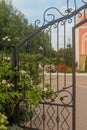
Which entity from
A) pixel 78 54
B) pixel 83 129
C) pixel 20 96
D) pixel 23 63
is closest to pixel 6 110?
pixel 20 96

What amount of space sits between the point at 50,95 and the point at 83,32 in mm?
26030

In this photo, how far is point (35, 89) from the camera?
19.2 feet

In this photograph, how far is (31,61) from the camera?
6297 mm

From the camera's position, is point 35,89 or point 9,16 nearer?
point 35,89

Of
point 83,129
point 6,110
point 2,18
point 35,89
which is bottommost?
point 83,129

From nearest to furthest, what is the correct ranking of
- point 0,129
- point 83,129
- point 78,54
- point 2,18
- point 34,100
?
point 0,129 → point 34,100 → point 83,129 → point 2,18 → point 78,54

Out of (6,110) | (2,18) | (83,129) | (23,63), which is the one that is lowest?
(83,129)

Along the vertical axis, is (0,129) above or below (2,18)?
below

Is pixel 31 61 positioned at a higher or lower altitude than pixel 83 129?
higher

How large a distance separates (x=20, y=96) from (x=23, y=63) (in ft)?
2.06

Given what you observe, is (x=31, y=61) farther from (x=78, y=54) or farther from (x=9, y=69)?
(x=78, y=54)

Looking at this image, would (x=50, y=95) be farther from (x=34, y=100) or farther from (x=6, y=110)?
(x=6, y=110)

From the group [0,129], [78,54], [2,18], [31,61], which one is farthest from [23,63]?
[78,54]

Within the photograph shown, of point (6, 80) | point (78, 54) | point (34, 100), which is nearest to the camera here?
point (34, 100)
